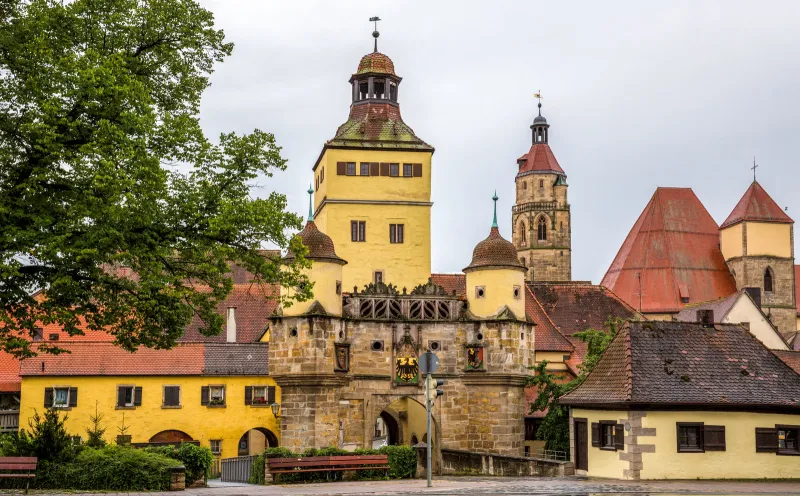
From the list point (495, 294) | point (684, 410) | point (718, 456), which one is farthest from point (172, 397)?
point (718, 456)

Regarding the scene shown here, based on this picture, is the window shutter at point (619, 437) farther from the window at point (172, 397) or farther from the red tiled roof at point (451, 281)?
the red tiled roof at point (451, 281)

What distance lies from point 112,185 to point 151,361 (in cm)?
2865

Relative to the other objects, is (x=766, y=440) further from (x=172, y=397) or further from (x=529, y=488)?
(x=172, y=397)

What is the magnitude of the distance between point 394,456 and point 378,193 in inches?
889

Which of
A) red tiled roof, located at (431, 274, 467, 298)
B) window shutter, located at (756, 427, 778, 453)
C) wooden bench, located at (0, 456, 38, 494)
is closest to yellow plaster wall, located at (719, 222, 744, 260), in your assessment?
red tiled roof, located at (431, 274, 467, 298)

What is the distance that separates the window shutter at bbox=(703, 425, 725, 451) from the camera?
3047 cm

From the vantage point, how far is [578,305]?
6406 centimetres

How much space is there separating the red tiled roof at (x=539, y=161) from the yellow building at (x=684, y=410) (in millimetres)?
79528

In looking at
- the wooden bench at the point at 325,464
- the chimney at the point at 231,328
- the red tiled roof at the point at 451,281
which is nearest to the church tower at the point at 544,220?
the red tiled roof at the point at 451,281

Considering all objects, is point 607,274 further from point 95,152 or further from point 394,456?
point 95,152

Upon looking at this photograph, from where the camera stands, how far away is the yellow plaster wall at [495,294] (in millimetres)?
45281

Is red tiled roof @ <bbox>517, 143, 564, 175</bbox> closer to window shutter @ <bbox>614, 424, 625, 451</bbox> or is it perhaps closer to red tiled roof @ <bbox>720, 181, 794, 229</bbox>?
red tiled roof @ <bbox>720, 181, 794, 229</bbox>

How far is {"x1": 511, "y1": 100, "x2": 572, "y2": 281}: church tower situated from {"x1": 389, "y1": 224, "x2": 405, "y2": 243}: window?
59.5 m

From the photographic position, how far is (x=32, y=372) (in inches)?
1966
